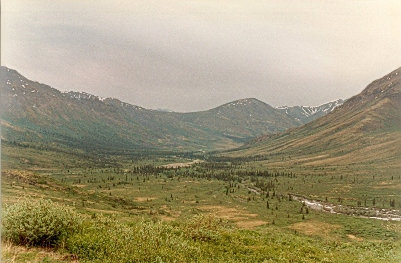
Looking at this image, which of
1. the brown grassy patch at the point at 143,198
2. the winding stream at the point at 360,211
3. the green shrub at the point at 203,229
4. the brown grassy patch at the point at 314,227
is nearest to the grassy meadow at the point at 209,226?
the brown grassy patch at the point at 314,227

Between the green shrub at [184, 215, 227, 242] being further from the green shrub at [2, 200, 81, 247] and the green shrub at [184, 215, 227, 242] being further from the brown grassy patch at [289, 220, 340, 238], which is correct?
the brown grassy patch at [289, 220, 340, 238]

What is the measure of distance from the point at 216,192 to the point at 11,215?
553 ft

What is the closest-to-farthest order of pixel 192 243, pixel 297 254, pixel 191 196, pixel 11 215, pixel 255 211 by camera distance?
pixel 11 215, pixel 192 243, pixel 297 254, pixel 255 211, pixel 191 196

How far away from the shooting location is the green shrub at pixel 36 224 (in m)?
20.8

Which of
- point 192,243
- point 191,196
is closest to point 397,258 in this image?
point 192,243

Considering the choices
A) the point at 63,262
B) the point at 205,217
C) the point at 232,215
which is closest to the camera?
the point at 63,262

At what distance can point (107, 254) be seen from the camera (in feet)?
65.5

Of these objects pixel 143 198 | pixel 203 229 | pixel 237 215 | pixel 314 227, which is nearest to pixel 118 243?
pixel 203 229

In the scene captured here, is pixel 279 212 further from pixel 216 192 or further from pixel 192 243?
pixel 192 243

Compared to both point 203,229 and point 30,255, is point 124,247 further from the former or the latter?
point 203,229

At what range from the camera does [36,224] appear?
69.8 ft

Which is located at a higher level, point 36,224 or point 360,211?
point 36,224

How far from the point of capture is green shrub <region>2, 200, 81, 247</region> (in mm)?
20812

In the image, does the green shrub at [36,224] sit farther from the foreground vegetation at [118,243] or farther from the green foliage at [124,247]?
the green foliage at [124,247]
